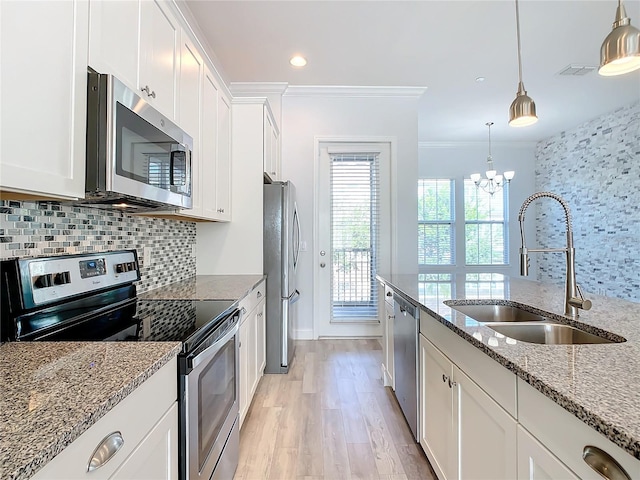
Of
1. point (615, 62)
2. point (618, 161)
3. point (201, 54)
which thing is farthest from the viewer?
point (618, 161)

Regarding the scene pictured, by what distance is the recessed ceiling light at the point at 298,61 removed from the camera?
315 cm

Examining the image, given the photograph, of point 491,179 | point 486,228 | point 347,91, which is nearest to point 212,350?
point 347,91

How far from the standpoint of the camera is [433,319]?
1507 millimetres

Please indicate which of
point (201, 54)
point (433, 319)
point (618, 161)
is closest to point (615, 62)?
point (433, 319)

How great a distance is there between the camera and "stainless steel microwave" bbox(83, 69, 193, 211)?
1057mm

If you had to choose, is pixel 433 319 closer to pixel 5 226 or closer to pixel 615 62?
pixel 615 62

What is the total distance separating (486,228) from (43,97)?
20.7 ft

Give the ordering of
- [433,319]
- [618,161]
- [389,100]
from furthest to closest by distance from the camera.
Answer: [618,161], [389,100], [433,319]

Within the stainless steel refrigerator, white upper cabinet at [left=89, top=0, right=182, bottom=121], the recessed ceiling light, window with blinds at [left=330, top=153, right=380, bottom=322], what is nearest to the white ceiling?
the recessed ceiling light

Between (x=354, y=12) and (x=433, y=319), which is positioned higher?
(x=354, y=12)

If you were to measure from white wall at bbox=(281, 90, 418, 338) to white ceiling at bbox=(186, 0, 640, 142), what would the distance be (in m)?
0.26

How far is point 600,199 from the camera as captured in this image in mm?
4672

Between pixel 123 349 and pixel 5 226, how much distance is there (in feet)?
2.03

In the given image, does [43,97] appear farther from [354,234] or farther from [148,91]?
[354,234]
